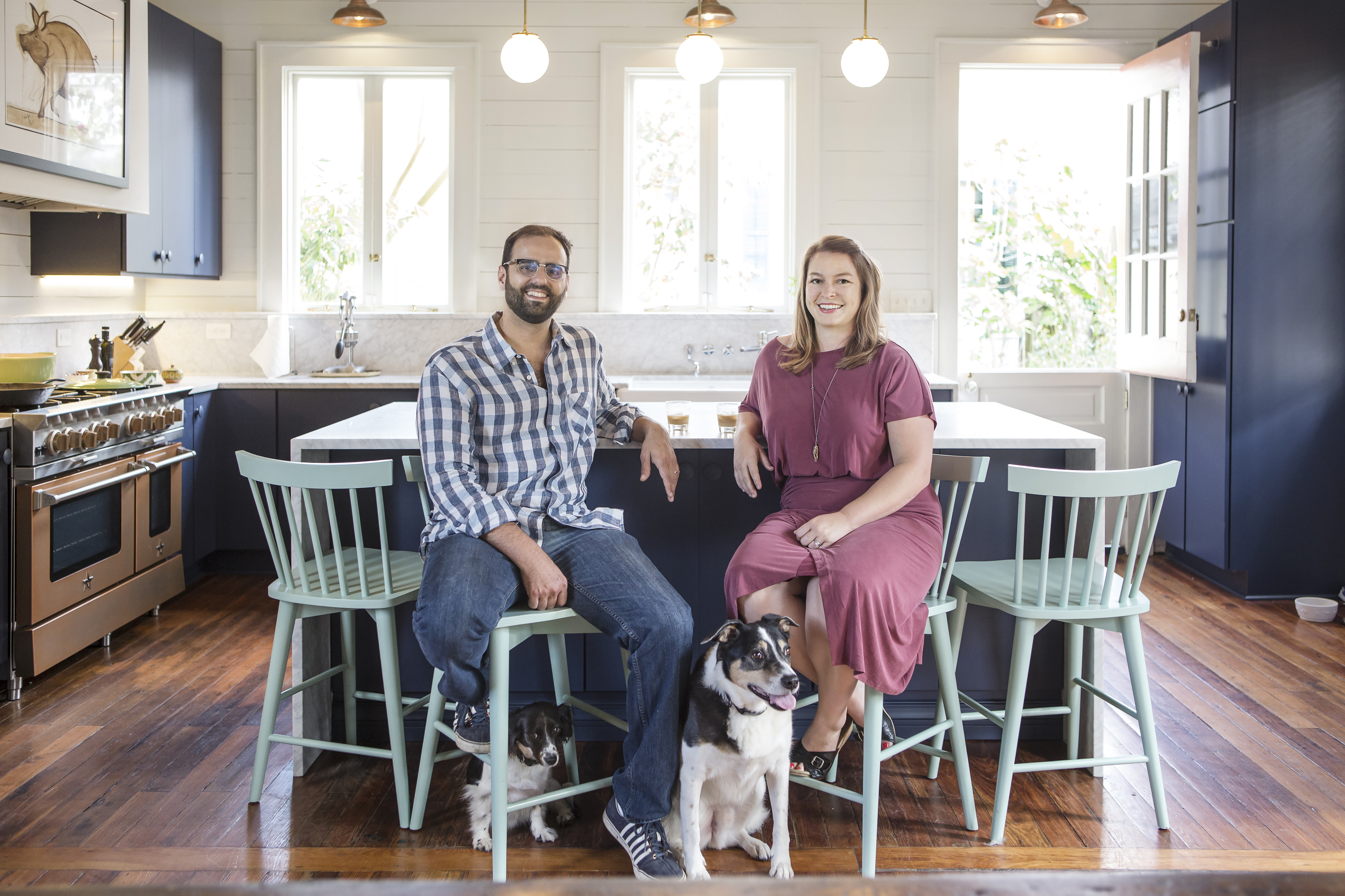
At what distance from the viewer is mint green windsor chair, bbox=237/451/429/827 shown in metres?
2.37

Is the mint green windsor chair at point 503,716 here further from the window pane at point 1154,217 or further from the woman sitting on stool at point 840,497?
the window pane at point 1154,217

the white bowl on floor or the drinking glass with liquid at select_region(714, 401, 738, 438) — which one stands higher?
the drinking glass with liquid at select_region(714, 401, 738, 438)

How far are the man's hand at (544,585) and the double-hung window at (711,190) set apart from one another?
3270mm

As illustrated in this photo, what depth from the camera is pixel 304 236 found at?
5.43 meters

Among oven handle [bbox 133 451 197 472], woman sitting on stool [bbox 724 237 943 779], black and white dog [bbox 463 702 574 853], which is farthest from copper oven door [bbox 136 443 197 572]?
woman sitting on stool [bbox 724 237 943 779]

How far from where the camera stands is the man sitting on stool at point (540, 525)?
2229 millimetres

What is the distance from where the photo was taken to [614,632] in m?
→ 2.29

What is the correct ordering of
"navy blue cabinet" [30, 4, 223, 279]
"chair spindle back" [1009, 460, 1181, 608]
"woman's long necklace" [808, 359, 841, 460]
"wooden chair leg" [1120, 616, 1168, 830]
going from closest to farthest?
1. "chair spindle back" [1009, 460, 1181, 608]
2. "wooden chair leg" [1120, 616, 1168, 830]
3. "woman's long necklace" [808, 359, 841, 460]
4. "navy blue cabinet" [30, 4, 223, 279]

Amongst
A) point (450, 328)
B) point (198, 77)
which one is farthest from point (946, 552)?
point (198, 77)

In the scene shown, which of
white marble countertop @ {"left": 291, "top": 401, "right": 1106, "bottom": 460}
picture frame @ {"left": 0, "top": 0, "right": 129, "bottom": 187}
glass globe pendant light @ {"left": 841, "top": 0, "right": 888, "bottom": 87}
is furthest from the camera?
picture frame @ {"left": 0, "top": 0, "right": 129, "bottom": 187}

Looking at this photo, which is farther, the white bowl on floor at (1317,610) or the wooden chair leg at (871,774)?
the white bowl on floor at (1317,610)

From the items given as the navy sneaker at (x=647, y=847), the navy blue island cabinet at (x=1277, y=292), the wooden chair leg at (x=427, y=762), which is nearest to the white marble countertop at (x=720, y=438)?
the wooden chair leg at (x=427, y=762)

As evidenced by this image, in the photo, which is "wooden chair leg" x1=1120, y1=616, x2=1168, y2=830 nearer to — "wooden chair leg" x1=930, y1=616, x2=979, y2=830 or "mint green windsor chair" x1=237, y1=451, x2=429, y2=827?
"wooden chair leg" x1=930, y1=616, x2=979, y2=830

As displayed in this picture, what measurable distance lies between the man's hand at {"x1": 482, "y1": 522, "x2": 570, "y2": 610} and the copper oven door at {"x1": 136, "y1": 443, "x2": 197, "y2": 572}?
7.43 ft
